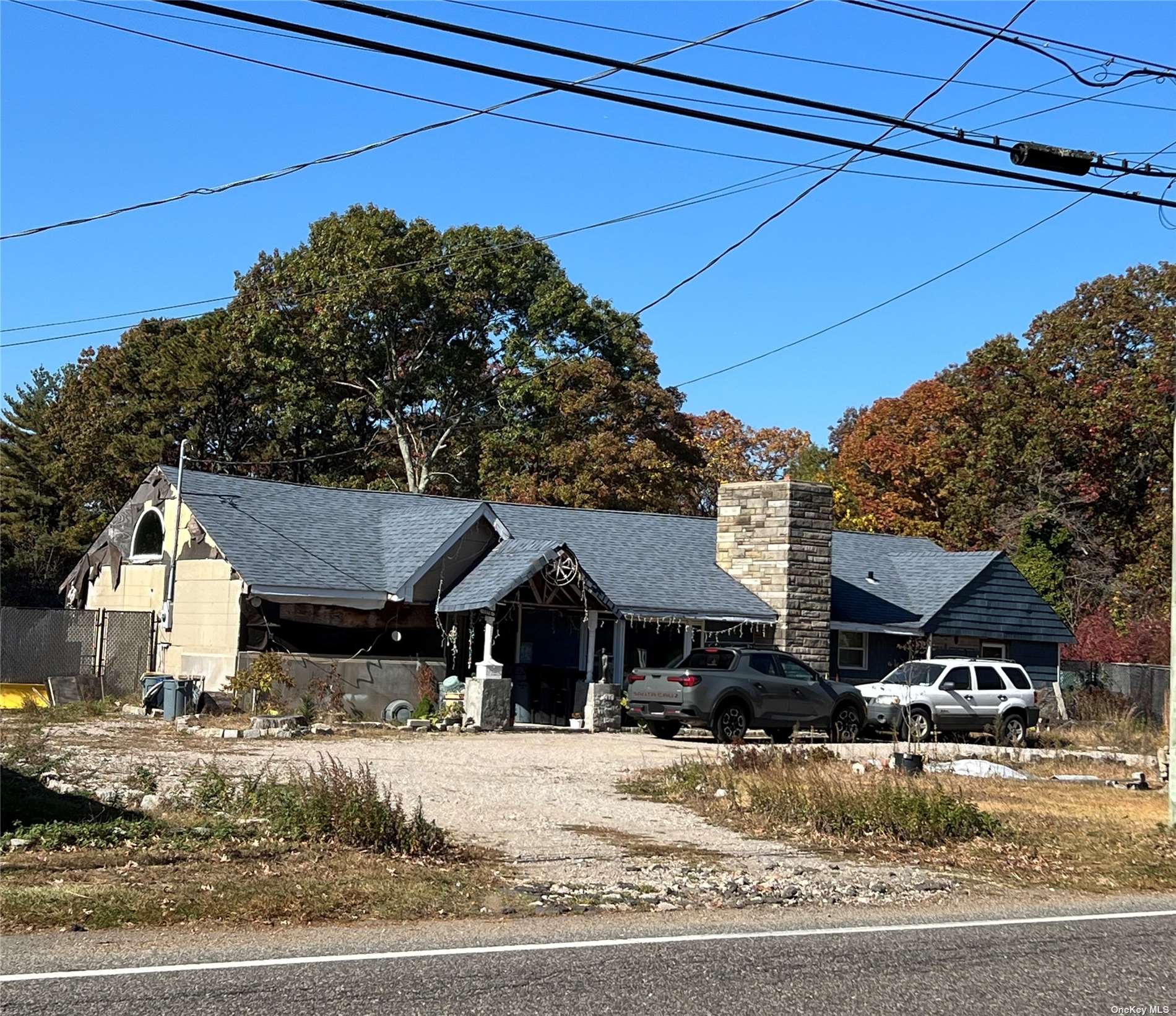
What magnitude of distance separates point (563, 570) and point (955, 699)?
837 cm

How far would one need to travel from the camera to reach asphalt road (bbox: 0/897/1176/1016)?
7.47 meters

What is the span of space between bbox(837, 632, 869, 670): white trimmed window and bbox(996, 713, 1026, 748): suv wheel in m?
5.96

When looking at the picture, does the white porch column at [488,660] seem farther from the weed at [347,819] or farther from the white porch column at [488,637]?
the weed at [347,819]

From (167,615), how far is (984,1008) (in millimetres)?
24498

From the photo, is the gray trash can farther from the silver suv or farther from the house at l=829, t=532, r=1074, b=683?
the house at l=829, t=532, r=1074, b=683

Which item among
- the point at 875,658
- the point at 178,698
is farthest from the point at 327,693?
the point at 875,658

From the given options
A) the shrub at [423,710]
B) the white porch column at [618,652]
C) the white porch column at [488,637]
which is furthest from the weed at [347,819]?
the white porch column at [618,652]

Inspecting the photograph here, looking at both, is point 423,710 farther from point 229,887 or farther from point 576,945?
point 576,945

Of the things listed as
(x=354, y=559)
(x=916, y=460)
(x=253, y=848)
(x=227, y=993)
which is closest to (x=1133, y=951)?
(x=227, y=993)

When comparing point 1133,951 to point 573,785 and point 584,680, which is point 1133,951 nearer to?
point 573,785

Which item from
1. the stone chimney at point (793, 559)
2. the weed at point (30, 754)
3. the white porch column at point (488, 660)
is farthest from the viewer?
the stone chimney at point (793, 559)

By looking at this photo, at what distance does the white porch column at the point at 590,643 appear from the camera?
97.0 feet

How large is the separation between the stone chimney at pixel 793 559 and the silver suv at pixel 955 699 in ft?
11.1

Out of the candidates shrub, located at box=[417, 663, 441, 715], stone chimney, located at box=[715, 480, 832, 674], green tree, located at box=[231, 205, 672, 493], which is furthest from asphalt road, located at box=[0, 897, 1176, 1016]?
green tree, located at box=[231, 205, 672, 493]
